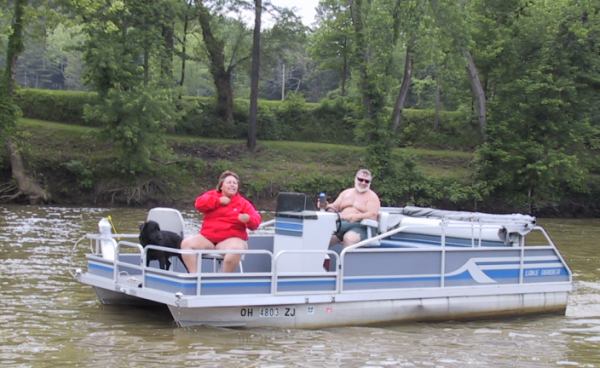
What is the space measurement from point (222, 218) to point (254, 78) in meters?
28.9

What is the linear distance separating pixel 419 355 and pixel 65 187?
2465cm

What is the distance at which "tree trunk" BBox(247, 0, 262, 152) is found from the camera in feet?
130

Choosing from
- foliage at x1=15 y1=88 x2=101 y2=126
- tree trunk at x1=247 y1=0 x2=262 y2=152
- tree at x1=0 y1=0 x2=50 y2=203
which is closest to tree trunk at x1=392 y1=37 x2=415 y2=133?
tree trunk at x1=247 y1=0 x2=262 y2=152

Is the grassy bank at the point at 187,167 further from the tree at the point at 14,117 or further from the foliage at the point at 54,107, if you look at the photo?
the foliage at the point at 54,107

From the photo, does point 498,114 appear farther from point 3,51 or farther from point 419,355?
point 419,355

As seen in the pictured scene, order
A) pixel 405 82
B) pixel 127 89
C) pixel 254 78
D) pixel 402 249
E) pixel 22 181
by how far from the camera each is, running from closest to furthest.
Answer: pixel 402 249
pixel 22 181
pixel 127 89
pixel 405 82
pixel 254 78

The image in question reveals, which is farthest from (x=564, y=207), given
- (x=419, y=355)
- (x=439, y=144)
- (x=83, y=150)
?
(x=419, y=355)

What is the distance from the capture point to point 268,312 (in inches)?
415

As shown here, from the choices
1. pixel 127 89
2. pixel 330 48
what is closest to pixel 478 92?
pixel 330 48

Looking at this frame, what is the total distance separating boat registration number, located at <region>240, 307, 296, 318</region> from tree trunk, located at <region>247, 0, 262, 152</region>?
29.0 m

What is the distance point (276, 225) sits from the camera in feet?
37.6

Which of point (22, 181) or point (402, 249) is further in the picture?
point (22, 181)

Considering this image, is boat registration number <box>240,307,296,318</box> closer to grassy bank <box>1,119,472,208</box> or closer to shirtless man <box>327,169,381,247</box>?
shirtless man <box>327,169,381,247</box>

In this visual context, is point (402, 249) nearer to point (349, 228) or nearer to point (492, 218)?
point (349, 228)
